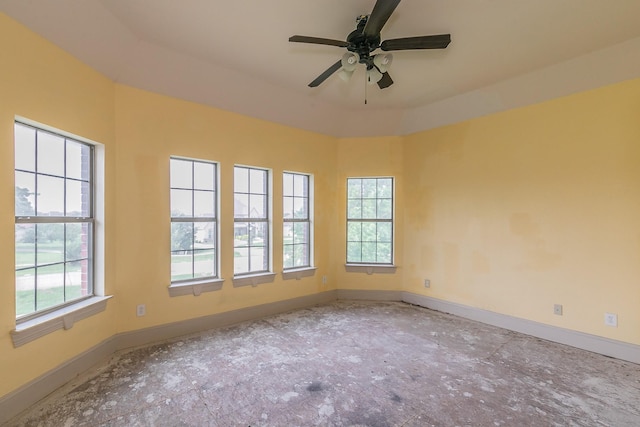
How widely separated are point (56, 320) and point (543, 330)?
487cm

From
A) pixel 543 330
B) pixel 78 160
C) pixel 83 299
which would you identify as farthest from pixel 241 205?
pixel 543 330

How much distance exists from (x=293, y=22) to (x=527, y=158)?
3.11 m

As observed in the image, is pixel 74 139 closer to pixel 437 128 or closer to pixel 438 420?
pixel 438 420

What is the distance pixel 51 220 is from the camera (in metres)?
2.40

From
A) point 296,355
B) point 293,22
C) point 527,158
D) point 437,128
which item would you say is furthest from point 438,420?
point 437,128

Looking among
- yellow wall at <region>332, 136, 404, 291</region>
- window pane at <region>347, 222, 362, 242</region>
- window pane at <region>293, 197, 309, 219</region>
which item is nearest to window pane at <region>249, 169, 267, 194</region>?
window pane at <region>293, 197, 309, 219</region>

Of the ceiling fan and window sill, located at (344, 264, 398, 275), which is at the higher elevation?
the ceiling fan

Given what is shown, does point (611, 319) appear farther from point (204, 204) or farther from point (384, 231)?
point (204, 204)

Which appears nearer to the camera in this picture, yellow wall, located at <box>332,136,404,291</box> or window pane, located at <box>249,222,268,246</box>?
window pane, located at <box>249,222,268,246</box>

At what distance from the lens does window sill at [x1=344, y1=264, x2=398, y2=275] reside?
4801 mm

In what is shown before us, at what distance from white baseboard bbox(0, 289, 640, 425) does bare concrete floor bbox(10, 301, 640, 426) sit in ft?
0.33

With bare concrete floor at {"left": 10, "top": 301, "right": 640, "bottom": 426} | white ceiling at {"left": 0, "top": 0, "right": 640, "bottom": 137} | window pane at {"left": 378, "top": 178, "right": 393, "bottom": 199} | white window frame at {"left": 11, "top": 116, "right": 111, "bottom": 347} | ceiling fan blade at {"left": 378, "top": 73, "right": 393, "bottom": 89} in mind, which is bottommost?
bare concrete floor at {"left": 10, "top": 301, "right": 640, "bottom": 426}

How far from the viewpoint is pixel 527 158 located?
3.50 meters

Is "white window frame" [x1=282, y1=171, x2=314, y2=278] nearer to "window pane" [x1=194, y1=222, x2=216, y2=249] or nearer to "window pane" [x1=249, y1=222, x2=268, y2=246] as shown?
"window pane" [x1=249, y1=222, x2=268, y2=246]
